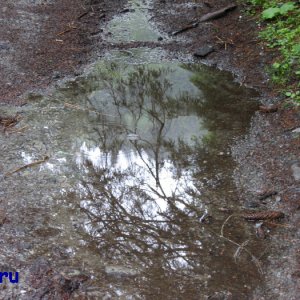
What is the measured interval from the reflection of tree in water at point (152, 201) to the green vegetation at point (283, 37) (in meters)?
1.21

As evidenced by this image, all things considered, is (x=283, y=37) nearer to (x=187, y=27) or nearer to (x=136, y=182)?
(x=187, y=27)

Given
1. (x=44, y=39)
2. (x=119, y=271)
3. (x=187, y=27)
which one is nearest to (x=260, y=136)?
(x=119, y=271)

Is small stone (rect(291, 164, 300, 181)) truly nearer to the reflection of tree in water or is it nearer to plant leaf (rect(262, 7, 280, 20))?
the reflection of tree in water

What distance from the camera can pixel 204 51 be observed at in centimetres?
682

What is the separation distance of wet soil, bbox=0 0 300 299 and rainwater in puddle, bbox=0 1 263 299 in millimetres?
A: 105

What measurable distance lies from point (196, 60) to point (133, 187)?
3.16m

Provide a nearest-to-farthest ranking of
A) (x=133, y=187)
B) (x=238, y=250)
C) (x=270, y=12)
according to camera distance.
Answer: (x=238, y=250) < (x=133, y=187) < (x=270, y=12)

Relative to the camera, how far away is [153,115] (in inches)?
210

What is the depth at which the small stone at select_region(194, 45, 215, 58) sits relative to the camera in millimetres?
6771

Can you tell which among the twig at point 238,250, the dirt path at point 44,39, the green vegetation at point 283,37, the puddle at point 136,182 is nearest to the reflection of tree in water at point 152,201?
the puddle at point 136,182

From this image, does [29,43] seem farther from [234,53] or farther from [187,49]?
[234,53]

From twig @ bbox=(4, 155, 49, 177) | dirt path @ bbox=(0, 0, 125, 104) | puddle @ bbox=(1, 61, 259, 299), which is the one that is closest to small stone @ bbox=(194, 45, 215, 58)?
puddle @ bbox=(1, 61, 259, 299)

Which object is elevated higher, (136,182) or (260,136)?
(260,136)

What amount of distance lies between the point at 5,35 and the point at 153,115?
3.72 metres
